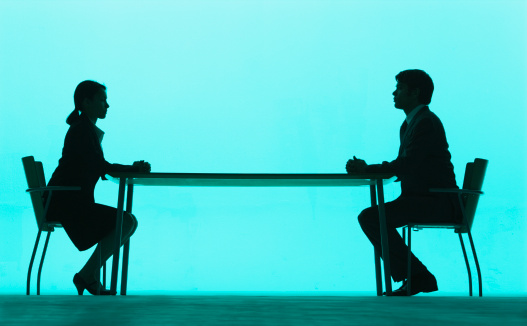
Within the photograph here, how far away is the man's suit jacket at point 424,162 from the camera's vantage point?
2.36 meters

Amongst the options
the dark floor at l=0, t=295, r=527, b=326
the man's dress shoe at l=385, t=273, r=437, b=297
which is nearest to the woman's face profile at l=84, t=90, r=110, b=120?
the man's dress shoe at l=385, t=273, r=437, b=297

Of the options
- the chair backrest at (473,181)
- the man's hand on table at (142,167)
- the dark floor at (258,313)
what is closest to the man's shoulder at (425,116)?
the chair backrest at (473,181)

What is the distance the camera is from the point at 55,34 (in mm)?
4066

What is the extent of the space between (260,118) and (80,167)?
5.63 ft

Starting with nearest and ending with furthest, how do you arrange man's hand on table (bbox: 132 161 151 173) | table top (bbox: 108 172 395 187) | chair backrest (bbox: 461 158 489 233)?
table top (bbox: 108 172 395 187), man's hand on table (bbox: 132 161 151 173), chair backrest (bbox: 461 158 489 233)

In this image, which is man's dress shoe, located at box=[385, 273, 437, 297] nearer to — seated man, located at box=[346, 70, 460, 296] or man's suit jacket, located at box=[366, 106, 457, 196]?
seated man, located at box=[346, 70, 460, 296]

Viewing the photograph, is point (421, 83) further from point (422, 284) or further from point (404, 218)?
point (422, 284)

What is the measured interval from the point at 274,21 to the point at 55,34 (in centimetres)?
154

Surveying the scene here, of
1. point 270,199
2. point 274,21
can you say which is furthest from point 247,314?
A: point 274,21

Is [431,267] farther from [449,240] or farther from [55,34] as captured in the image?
[55,34]

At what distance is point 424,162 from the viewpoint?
93.7 inches

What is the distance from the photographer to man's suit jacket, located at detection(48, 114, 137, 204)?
2449 mm

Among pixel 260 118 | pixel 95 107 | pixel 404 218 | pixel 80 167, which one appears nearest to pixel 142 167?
pixel 80 167

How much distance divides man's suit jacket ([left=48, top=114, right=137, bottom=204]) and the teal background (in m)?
1.39
